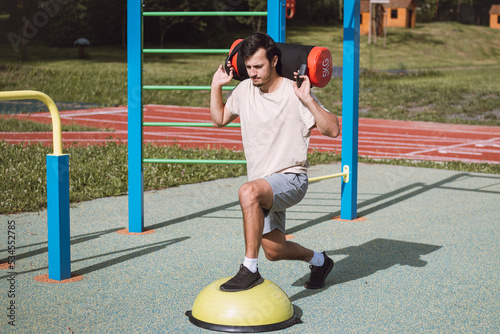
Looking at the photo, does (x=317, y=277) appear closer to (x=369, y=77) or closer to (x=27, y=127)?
(x=27, y=127)

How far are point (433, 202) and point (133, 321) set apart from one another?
4.47 metres

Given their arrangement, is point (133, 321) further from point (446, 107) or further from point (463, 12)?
point (463, 12)

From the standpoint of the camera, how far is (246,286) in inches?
142

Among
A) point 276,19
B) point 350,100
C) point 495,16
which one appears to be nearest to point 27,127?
point 350,100

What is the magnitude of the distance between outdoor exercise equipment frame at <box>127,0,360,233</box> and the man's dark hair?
1511 mm

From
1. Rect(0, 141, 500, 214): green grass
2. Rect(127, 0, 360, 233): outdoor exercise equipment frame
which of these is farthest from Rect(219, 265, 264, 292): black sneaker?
Rect(0, 141, 500, 214): green grass

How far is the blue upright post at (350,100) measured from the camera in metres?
6.05

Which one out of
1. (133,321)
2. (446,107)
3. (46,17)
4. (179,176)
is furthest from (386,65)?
(133,321)

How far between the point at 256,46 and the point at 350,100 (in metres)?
2.60

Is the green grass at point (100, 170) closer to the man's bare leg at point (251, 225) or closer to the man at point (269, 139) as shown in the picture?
the man at point (269, 139)

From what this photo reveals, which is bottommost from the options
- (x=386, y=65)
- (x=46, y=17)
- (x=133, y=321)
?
(x=133, y=321)

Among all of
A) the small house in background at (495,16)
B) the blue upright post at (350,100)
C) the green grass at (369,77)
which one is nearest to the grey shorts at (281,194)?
the blue upright post at (350,100)

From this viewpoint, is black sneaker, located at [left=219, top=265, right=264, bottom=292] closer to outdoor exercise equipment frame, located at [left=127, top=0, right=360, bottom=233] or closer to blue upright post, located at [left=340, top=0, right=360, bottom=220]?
outdoor exercise equipment frame, located at [left=127, top=0, right=360, bottom=233]

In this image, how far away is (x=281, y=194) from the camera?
3719 millimetres
